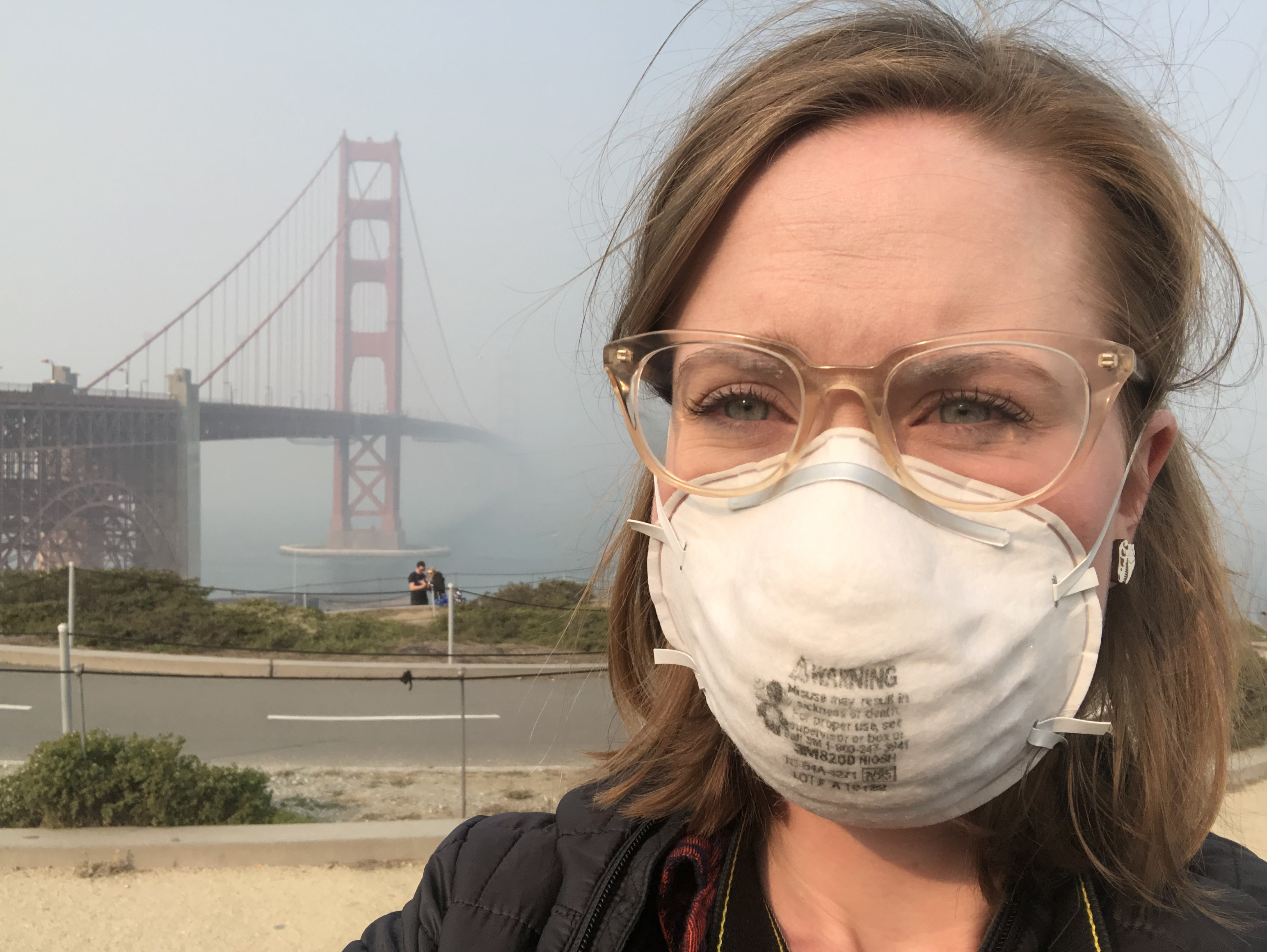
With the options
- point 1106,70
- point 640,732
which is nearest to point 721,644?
point 640,732

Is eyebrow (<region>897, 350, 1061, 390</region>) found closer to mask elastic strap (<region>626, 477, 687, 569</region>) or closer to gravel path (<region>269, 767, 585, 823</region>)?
mask elastic strap (<region>626, 477, 687, 569</region>)

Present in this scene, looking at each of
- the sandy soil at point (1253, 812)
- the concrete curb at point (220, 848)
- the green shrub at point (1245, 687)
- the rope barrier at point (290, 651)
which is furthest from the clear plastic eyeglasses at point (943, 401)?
the rope barrier at point (290, 651)

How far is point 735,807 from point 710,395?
50 cm

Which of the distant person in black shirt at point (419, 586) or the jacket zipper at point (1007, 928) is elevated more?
the jacket zipper at point (1007, 928)

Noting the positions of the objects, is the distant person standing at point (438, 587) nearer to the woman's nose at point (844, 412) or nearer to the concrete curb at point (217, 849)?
the concrete curb at point (217, 849)

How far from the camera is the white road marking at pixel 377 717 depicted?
8.13 m

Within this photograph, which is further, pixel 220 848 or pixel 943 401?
pixel 220 848

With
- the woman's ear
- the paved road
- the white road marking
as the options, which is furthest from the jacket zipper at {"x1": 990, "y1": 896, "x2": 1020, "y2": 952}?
the white road marking

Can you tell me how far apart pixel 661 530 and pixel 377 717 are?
7.82 metres

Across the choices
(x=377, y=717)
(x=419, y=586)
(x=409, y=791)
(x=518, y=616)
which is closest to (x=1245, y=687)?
(x=409, y=791)

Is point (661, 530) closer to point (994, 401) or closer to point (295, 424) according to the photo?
point (994, 401)

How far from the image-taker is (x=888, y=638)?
2.69ft

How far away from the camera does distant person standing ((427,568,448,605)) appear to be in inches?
567

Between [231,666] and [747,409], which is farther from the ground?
[747,409]
